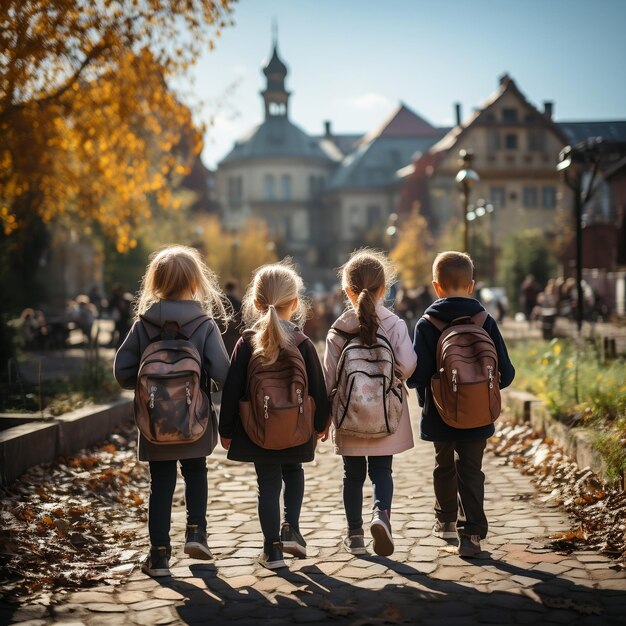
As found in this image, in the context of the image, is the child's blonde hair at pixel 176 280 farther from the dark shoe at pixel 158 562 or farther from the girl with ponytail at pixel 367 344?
the dark shoe at pixel 158 562

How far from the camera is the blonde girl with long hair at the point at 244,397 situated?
565 cm

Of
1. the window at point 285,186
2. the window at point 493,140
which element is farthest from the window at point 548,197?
the window at point 285,186

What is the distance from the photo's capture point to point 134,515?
742 cm

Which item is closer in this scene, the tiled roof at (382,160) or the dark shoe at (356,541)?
the dark shoe at (356,541)

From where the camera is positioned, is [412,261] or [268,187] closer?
[412,261]

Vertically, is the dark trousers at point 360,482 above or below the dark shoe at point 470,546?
above

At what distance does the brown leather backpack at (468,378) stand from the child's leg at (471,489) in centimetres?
22

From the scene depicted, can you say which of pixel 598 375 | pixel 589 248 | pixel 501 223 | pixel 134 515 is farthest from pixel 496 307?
pixel 501 223

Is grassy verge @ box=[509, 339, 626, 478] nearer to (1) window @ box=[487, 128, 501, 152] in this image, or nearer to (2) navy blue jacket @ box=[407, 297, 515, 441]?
(2) navy blue jacket @ box=[407, 297, 515, 441]

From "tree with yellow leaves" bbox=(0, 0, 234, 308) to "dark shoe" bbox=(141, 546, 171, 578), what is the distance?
30.9ft

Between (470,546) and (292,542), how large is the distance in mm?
973

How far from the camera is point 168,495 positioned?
5777 millimetres

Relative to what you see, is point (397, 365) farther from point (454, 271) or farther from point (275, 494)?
point (275, 494)

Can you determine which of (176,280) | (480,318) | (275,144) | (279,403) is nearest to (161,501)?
(279,403)
